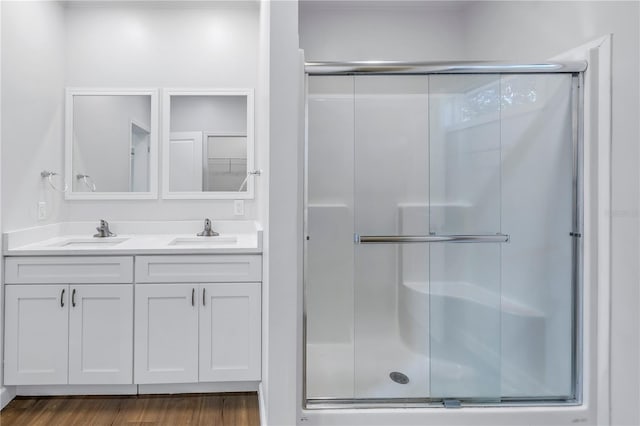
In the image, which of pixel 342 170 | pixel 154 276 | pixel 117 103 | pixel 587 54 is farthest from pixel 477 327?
pixel 117 103

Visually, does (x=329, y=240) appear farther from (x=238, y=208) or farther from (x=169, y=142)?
(x=169, y=142)

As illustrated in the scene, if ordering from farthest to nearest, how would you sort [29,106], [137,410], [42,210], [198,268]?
[42,210] → [29,106] → [198,268] → [137,410]

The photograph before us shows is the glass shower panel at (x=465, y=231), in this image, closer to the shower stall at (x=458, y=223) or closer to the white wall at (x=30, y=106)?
the shower stall at (x=458, y=223)

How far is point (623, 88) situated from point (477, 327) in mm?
1250

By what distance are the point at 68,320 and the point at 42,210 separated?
78 cm

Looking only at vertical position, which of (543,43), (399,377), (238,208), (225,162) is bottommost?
(399,377)

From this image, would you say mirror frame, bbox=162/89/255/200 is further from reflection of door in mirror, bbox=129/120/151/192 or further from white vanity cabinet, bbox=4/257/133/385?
white vanity cabinet, bbox=4/257/133/385

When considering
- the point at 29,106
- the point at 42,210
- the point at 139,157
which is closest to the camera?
the point at 29,106

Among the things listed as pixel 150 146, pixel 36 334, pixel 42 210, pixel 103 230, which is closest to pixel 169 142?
pixel 150 146

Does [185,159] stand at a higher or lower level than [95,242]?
higher

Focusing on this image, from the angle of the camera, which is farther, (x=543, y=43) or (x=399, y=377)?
(x=543, y=43)

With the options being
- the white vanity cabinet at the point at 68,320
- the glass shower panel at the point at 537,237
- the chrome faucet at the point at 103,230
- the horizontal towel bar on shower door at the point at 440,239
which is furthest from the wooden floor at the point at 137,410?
the glass shower panel at the point at 537,237

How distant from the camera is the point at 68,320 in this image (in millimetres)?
1954

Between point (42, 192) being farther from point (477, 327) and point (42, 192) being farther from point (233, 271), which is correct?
point (477, 327)
